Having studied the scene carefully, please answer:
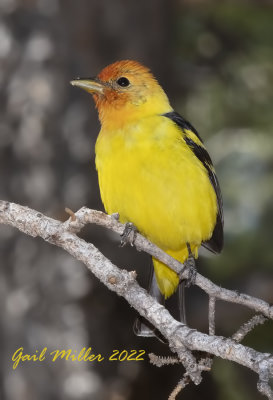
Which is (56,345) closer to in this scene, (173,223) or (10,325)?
(10,325)

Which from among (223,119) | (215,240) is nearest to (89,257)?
(215,240)

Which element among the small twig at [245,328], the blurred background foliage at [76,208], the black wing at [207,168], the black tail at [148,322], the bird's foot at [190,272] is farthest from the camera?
the blurred background foliage at [76,208]

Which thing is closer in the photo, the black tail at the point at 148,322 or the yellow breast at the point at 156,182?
the yellow breast at the point at 156,182

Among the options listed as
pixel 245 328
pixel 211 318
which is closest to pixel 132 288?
pixel 211 318

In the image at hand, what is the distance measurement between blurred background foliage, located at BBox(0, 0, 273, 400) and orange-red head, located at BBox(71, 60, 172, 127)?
1.28 m

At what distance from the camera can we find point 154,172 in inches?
165

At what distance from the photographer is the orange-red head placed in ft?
15.3

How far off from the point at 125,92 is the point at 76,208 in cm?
147

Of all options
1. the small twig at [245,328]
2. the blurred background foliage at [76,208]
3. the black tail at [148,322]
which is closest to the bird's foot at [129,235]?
the black tail at [148,322]

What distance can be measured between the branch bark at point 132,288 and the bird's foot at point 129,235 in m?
0.48

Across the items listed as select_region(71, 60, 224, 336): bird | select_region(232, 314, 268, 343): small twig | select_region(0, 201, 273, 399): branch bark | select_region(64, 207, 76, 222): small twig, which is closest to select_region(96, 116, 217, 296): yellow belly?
select_region(71, 60, 224, 336): bird

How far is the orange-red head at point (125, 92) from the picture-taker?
4.66 meters

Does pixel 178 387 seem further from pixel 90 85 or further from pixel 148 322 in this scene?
pixel 90 85

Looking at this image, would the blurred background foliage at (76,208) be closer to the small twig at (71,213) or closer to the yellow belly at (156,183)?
the yellow belly at (156,183)
